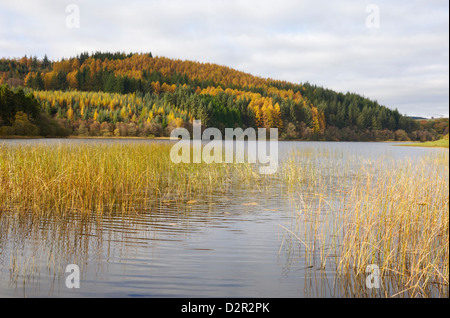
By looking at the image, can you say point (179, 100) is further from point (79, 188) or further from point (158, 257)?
point (158, 257)

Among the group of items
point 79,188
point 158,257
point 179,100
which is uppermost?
point 179,100

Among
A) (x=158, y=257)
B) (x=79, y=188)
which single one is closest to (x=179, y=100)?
(x=79, y=188)

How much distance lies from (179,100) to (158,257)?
312 ft

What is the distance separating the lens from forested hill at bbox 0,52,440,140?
247 feet

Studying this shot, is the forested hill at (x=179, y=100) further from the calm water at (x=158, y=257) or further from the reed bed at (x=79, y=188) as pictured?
the calm water at (x=158, y=257)

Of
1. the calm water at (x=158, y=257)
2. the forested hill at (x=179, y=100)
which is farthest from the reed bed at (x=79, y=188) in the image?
the forested hill at (x=179, y=100)

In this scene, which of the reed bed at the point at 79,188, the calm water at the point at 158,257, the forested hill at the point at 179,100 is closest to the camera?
the calm water at the point at 158,257

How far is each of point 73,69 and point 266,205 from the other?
14497cm

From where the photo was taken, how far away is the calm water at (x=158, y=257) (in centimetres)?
494

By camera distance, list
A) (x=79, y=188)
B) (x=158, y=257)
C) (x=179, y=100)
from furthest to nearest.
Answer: (x=179, y=100)
(x=79, y=188)
(x=158, y=257)

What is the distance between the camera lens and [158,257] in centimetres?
609

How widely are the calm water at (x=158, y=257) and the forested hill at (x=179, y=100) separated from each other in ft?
201
